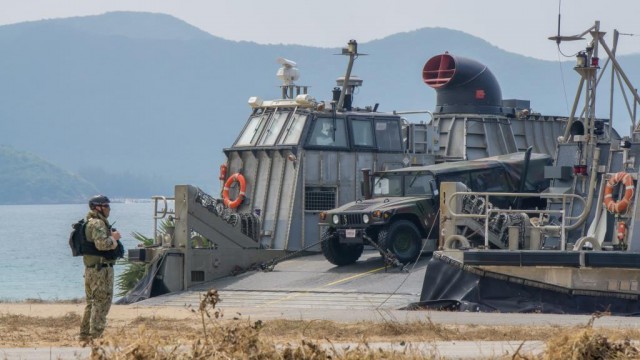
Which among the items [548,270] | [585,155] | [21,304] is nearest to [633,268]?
[548,270]

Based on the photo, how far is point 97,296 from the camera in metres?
17.6

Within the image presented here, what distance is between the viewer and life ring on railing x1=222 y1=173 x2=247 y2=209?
96.2 ft

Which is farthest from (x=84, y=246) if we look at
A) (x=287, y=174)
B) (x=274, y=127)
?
(x=274, y=127)

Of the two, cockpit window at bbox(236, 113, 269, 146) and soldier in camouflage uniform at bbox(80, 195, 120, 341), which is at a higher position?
cockpit window at bbox(236, 113, 269, 146)

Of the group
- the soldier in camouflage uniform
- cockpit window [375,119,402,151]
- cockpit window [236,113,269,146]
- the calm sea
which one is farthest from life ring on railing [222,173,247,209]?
the soldier in camouflage uniform

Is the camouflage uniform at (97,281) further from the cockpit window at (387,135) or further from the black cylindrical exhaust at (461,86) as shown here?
the black cylindrical exhaust at (461,86)


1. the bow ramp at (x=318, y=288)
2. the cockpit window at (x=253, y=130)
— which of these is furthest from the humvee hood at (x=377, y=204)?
the cockpit window at (x=253, y=130)

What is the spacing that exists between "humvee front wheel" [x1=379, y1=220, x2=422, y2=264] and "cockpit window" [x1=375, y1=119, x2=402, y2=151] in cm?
380

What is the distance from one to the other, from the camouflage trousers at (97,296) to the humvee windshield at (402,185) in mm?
9657

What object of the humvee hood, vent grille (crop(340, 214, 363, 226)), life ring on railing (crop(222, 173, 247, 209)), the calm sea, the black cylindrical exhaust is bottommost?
the calm sea

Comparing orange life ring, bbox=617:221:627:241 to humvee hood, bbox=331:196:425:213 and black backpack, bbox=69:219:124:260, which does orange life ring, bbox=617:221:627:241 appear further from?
black backpack, bbox=69:219:124:260

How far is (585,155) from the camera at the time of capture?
80.0ft

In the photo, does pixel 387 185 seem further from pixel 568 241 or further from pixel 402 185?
pixel 568 241

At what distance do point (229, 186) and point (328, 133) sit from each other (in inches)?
90.8
